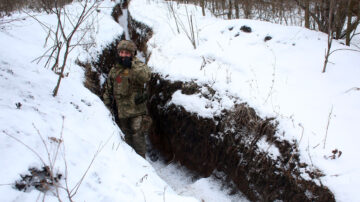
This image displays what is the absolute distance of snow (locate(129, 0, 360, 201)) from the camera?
267 centimetres

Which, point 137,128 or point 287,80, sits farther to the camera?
point 137,128

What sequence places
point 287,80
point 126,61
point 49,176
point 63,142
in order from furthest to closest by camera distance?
point 287,80, point 126,61, point 63,142, point 49,176

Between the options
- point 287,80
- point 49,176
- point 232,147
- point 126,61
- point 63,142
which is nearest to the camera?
point 49,176

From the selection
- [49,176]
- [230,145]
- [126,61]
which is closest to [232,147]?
[230,145]

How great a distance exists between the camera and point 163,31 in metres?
6.83

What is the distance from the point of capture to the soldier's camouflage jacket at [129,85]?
144 inches

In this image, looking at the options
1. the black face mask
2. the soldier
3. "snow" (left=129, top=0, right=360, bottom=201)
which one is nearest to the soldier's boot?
the soldier

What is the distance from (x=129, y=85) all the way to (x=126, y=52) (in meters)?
0.49

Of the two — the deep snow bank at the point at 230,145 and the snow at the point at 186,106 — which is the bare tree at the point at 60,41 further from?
the deep snow bank at the point at 230,145

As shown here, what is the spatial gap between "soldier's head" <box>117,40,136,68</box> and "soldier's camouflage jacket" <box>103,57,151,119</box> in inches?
3.4

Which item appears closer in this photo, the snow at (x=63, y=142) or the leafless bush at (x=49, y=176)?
the leafless bush at (x=49, y=176)

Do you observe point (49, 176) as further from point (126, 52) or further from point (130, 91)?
point (126, 52)

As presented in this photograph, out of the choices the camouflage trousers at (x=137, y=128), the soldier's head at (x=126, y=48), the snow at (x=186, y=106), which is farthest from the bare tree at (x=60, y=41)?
the camouflage trousers at (x=137, y=128)

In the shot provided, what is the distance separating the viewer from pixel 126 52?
12.0 feet
